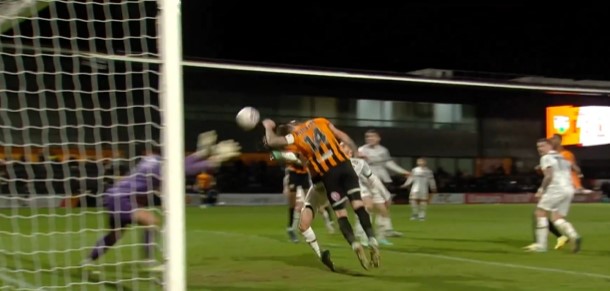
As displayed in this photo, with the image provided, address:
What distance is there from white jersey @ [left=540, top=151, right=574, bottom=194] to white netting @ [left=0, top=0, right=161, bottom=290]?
5363 millimetres

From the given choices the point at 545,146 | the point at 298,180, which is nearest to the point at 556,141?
the point at 545,146

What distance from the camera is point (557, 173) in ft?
33.2

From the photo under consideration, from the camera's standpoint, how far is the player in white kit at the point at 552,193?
1007 cm

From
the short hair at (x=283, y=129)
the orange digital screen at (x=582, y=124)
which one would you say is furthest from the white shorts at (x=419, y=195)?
the orange digital screen at (x=582, y=124)

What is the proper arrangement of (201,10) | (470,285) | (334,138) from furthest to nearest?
(201,10) → (334,138) → (470,285)

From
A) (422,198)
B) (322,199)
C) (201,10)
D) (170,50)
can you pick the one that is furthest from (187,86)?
(170,50)

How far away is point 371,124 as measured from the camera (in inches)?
1678

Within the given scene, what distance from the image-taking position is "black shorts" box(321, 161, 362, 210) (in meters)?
7.84

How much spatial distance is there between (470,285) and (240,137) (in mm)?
31233

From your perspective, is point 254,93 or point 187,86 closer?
point 187,86

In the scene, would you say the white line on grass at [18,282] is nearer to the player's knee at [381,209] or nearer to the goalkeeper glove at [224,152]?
the goalkeeper glove at [224,152]

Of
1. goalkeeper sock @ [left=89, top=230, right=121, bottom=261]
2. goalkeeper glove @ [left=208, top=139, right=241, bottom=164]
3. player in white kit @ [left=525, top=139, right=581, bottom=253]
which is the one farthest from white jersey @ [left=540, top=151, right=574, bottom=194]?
goalkeeper sock @ [left=89, top=230, right=121, bottom=261]

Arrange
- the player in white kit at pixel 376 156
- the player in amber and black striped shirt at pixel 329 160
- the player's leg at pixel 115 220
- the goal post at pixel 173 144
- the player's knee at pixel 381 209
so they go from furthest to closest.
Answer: the player in white kit at pixel 376 156 → the player's knee at pixel 381 209 → the player in amber and black striped shirt at pixel 329 160 → the player's leg at pixel 115 220 → the goal post at pixel 173 144

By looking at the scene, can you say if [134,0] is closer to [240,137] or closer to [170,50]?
[170,50]
